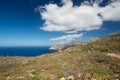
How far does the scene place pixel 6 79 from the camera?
111 ft

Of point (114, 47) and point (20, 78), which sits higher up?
point (114, 47)

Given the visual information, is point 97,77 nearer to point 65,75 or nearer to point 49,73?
point 65,75

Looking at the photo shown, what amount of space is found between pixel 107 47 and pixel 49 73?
36974 mm

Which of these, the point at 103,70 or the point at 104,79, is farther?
the point at 103,70

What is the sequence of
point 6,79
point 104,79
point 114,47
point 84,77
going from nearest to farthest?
point 104,79 < point 84,77 < point 6,79 < point 114,47

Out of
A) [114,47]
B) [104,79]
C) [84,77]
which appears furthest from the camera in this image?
[114,47]

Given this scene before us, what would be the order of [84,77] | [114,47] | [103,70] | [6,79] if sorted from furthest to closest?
1. [114,47]
2. [6,79]
3. [103,70]
4. [84,77]

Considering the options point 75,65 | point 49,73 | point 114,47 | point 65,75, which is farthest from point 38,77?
point 114,47

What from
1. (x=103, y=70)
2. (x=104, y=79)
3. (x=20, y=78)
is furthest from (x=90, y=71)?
(x=20, y=78)

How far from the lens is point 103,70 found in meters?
29.9

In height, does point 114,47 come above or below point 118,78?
above

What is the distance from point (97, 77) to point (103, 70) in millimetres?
3533

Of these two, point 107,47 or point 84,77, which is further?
point 107,47

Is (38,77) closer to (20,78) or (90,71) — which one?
(20,78)
